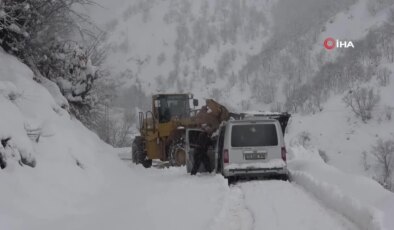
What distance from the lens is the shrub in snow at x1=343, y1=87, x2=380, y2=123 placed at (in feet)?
190

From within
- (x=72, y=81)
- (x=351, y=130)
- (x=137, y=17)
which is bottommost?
(x=351, y=130)

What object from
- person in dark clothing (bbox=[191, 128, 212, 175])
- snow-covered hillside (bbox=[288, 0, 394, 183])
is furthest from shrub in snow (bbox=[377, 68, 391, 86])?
person in dark clothing (bbox=[191, 128, 212, 175])

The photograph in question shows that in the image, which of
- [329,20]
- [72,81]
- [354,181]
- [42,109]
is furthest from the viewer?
[329,20]

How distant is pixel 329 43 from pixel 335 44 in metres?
0.97

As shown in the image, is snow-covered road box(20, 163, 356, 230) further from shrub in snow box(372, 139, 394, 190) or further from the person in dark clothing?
shrub in snow box(372, 139, 394, 190)

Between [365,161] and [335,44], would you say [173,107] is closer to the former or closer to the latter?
[365,161]

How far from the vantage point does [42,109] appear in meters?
12.2

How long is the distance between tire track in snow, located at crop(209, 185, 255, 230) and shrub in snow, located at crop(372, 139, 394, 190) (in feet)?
119

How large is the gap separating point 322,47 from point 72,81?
75.5m

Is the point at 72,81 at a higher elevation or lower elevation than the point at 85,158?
higher

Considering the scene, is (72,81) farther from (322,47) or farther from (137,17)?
(137,17)

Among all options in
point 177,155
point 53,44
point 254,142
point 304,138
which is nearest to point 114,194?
point 254,142

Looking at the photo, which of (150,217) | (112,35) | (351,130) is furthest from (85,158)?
(112,35)

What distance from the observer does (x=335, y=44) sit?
86938mm
